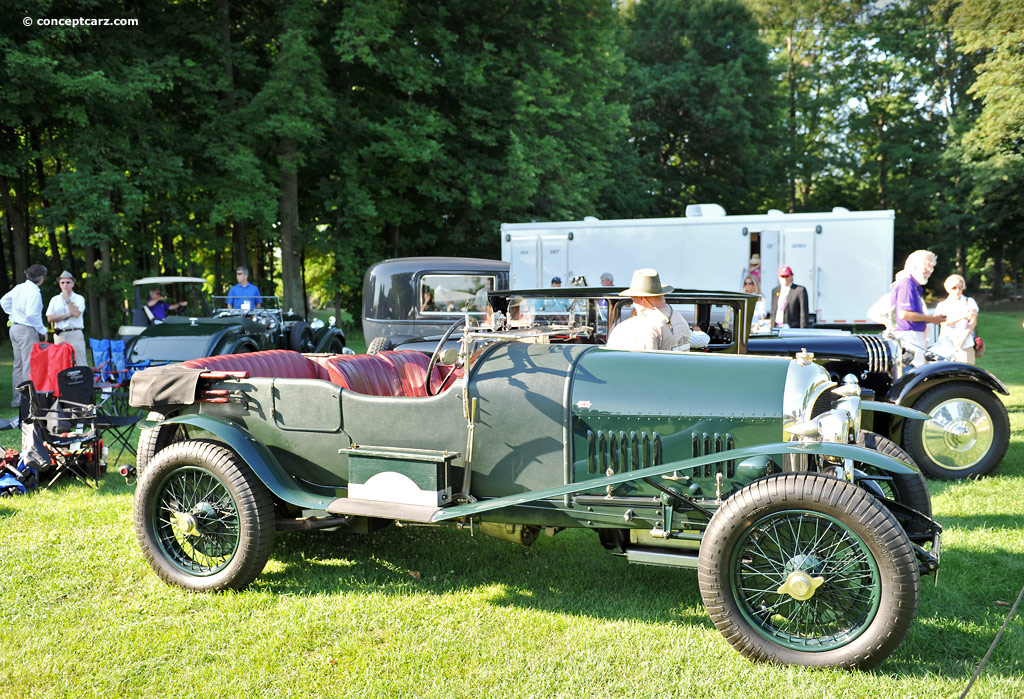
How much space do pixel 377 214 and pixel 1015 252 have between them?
24.7m

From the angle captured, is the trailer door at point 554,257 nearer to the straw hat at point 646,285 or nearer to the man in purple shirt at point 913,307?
the man in purple shirt at point 913,307

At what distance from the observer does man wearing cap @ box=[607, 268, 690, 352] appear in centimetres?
459

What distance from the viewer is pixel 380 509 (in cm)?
388

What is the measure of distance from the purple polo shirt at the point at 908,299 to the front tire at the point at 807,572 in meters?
4.97

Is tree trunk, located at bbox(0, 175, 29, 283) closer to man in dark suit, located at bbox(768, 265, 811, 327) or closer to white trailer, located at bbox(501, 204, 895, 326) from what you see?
white trailer, located at bbox(501, 204, 895, 326)

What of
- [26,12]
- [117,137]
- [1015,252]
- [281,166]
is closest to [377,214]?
[281,166]

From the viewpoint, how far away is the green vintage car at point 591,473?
3.20 metres

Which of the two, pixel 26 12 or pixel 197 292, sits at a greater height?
pixel 26 12

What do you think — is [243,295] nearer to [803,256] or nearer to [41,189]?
[803,256]

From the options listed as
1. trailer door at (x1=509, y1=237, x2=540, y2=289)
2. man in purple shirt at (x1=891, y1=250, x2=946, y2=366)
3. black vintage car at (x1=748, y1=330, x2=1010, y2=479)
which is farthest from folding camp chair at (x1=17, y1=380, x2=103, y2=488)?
trailer door at (x1=509, y1=237, x2=540, y2=289)

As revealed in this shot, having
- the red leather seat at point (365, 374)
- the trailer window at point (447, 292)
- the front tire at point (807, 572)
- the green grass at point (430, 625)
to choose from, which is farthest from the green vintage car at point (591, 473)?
the trailer window at point (447, 292)

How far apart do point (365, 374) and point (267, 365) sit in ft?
1.93

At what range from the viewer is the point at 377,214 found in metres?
21.4

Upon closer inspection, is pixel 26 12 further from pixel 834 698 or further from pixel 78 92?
pixel 834 698
